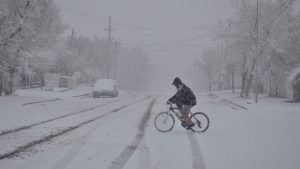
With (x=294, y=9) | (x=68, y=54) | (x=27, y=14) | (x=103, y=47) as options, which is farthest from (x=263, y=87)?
(x=103, y=47)

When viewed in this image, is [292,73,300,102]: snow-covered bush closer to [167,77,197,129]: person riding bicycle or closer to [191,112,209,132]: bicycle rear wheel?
[191,112,209,132]: bicycle rear wheel

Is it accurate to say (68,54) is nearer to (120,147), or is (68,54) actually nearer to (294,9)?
(294,9)

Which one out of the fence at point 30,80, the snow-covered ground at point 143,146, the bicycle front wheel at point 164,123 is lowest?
the snow-covered ground at point 143,146

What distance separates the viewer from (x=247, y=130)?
1535cm

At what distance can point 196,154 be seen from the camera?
10141 millimetres

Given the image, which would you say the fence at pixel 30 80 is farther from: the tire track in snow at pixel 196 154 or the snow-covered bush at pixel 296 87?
the tire track in snow at pixel 196 154

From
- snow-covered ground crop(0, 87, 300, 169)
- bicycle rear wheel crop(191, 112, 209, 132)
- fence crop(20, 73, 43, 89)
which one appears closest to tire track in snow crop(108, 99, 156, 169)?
snow-covered ground crop(0, 87, 300, 169)

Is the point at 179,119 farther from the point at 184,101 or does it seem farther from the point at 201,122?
the point at 201,122

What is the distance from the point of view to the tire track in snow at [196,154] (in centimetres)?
880

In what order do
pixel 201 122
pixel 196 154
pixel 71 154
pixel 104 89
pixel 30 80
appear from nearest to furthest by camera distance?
pixel 71 154, pixel 196 154, pixel 201 122, pixel 104 89, pixel 30 80

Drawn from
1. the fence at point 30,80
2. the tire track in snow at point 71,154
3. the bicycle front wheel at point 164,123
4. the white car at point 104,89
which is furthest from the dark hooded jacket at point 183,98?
the fence at point 30,80

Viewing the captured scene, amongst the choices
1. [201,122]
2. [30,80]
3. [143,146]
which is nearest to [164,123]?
[201,122]

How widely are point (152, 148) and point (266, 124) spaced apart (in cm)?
834

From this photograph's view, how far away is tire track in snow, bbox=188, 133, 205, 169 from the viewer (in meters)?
8.80
